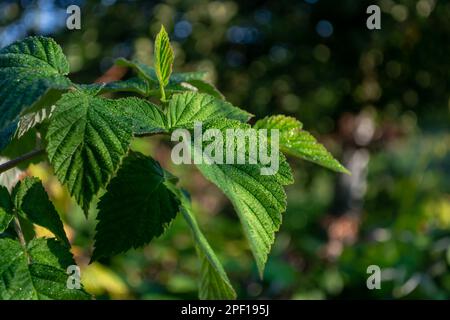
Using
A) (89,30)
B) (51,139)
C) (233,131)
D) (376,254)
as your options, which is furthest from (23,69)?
(89,30)

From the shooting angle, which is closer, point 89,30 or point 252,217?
point 252,217

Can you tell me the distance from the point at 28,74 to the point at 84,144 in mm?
94

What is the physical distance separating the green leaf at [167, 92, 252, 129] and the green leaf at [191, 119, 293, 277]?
0.04m

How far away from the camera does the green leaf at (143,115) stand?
640 mm

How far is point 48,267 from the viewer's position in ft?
2.06

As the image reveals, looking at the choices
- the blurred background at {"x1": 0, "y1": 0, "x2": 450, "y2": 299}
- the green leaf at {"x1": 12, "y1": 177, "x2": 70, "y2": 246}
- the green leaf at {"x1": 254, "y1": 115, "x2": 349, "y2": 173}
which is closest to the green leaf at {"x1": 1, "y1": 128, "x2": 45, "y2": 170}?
the green leaf at {"x1": 12, "y1": 177, "x2": 70, "y2": 246}

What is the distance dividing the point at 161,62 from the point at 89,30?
148 inches

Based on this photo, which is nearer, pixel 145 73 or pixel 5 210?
pixel 5 210

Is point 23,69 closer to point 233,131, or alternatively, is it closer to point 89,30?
point 233,131

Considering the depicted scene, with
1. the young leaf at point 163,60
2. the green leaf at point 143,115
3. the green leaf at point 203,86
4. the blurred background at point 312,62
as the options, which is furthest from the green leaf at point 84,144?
the blurred background at point 312,62

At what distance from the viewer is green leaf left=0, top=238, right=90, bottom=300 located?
1.97 ft

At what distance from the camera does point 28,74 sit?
656 millimetres

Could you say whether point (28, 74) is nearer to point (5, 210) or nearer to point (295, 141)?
point (5, 210)

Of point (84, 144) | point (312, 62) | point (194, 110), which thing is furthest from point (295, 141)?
point (312, 62)
